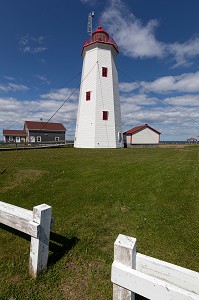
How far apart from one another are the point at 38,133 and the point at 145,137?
3120 centimetres

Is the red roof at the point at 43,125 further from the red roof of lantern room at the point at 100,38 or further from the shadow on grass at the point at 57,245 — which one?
the shadow on grass at the point at 57,245

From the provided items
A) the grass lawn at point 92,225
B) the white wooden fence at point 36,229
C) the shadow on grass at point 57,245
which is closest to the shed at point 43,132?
the grass lawn at point 92,225

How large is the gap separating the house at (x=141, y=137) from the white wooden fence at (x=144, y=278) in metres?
35.5

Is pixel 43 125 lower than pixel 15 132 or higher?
higher

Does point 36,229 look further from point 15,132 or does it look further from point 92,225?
point 15,132

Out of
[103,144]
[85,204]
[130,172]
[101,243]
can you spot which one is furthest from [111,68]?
[101,243]

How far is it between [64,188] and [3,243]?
3.23 metres

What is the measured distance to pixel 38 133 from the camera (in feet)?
A: 176

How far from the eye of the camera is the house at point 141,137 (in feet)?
124

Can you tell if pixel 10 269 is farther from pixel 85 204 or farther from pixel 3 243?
pixel 85 204

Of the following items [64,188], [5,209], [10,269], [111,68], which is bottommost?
[10,269]

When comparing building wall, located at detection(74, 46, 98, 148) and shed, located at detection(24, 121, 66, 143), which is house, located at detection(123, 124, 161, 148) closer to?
building wall, located at detection(74, 46, 98, 148)

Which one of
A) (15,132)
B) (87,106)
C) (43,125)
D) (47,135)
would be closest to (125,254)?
(87,106)

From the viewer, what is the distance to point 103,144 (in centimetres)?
2622
